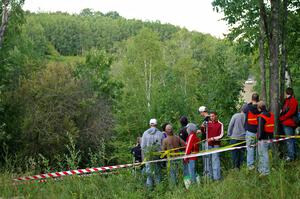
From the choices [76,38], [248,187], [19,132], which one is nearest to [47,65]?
[19,132]

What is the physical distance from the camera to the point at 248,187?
7770mm

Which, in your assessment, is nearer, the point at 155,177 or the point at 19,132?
the point at 155,177

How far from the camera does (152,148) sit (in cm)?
1012

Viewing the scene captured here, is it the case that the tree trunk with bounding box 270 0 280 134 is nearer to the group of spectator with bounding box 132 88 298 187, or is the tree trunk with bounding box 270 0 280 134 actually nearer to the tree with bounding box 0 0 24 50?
the group of spectator with bounding box 132 88 298 187

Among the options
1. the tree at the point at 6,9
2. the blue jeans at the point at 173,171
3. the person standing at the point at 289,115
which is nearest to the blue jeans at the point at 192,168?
the blue jeans at the point at 173,171

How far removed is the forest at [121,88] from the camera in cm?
1173

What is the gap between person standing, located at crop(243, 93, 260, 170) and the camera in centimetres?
962

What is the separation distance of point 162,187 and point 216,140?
187cm

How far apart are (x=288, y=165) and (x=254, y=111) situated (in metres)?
1.34

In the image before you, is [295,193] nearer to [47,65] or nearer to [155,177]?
[155,177]

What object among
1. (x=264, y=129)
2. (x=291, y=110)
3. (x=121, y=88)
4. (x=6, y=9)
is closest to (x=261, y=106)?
(x=264, y=129)

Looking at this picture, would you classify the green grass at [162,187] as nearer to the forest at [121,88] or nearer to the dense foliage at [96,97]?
the forest at [121,88]

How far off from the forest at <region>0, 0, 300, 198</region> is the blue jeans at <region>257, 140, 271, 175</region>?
33 centimetres

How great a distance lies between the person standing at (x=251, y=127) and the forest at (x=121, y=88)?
2.71 feet
